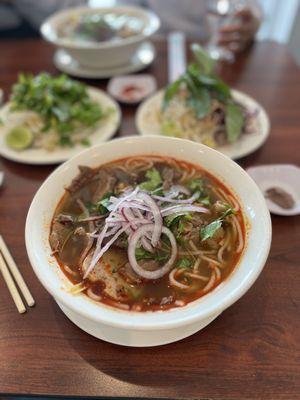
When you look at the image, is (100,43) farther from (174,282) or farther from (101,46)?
(174,282)

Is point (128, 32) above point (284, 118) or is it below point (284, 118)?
above

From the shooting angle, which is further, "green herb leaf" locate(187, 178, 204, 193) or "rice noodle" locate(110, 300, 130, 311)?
"green herb leaf" locate(187, 178, 204, 193)

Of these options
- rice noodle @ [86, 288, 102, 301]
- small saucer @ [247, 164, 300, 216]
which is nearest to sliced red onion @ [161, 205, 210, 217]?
rice noodle @ [86, 288, 102, 301]

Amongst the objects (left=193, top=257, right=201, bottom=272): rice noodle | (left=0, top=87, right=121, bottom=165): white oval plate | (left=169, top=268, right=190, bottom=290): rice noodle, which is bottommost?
(left=0, top=87, right=121, bottom=165): white oval plate

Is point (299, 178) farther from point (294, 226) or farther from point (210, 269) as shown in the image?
point (210, 269)

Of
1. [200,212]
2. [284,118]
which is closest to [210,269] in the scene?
[200,212]

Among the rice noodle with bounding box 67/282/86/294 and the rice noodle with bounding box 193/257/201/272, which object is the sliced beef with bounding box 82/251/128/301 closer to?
the rice noodle with bounding box 67/282/86/294
